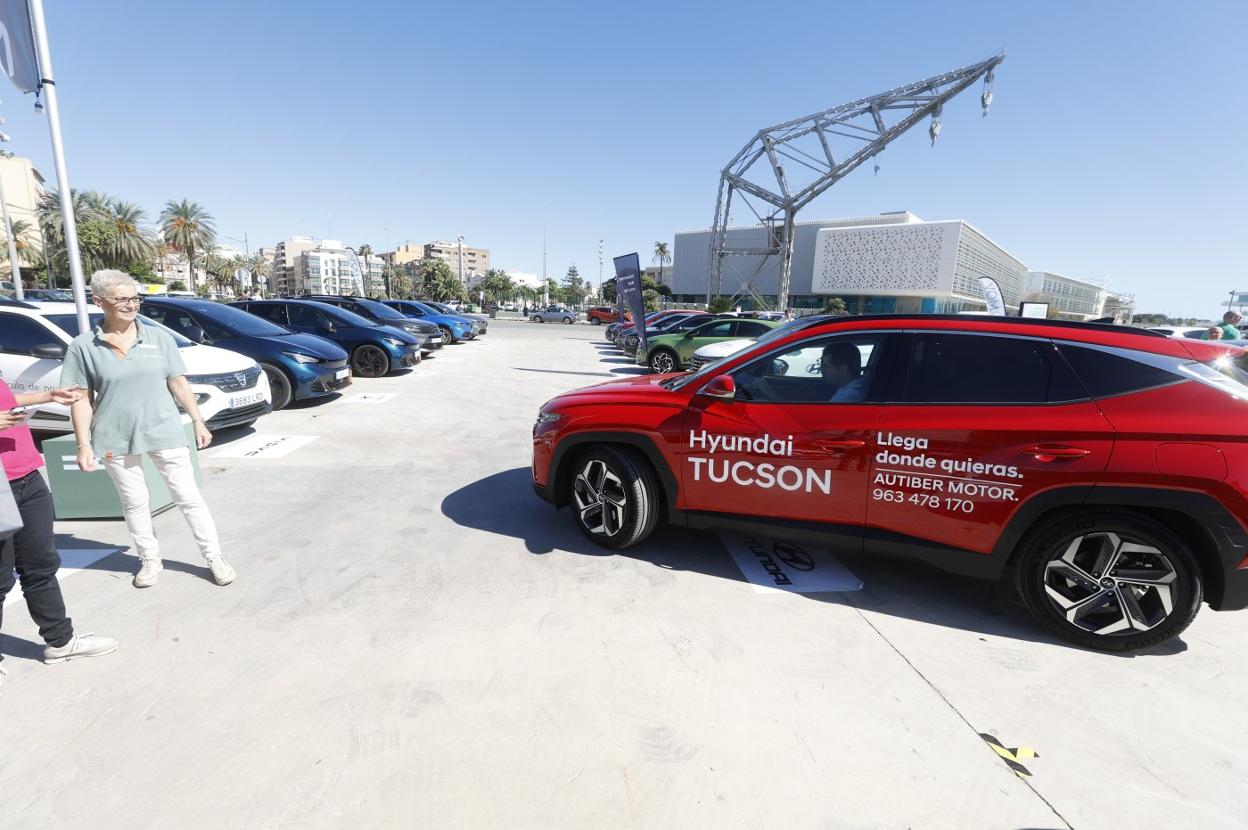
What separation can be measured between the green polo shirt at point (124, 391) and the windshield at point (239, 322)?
18.3 feet

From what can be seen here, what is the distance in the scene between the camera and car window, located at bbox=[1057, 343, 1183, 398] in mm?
2678

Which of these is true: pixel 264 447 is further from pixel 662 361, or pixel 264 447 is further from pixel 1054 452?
pixel 662 361

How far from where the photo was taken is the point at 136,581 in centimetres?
319

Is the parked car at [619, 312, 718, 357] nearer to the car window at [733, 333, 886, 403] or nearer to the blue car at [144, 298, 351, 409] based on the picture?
the blue car at [144, 298, 351, 409]

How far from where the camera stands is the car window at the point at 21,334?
17.9ft

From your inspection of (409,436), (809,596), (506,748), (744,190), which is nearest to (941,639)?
(809,596)

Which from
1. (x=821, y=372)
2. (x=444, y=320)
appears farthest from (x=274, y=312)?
(x=821, y=372)

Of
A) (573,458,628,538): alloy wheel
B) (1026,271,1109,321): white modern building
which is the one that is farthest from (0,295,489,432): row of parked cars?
(1026,271,1109,321): white modern building

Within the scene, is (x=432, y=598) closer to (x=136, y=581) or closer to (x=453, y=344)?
(x=136, y=581)

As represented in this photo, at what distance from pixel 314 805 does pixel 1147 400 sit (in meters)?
3.89

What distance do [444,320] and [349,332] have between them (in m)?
8.22

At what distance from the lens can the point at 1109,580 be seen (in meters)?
2.76

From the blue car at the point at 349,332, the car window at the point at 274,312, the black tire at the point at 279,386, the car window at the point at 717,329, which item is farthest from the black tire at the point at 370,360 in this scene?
the car window at the point at 717,329

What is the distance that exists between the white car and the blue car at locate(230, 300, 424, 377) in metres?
4.75
